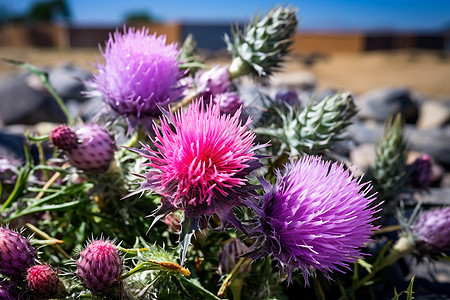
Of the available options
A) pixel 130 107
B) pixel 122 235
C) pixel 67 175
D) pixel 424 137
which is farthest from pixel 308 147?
pixel 424 137

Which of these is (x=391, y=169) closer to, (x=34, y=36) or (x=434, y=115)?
(x=434, y=115)

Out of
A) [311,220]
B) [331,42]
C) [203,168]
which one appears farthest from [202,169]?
[331,42]

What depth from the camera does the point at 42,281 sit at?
892 millimetres

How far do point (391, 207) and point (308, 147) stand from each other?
0.66 metres

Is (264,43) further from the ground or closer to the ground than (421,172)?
further from the ground

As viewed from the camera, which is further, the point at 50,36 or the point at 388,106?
the point at 50,36

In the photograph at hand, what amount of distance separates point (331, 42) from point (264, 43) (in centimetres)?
2307

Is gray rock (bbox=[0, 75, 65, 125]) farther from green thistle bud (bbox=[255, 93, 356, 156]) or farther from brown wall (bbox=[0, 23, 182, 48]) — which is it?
brown wall (bbox=[0, 23, 182, 48])

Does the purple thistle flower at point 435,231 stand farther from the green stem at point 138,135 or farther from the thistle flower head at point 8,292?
the thistle flower head at point 8,292

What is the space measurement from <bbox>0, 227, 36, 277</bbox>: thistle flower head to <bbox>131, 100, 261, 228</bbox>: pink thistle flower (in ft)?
1.12

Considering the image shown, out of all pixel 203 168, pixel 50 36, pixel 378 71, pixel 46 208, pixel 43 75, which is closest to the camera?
pixel 203 168

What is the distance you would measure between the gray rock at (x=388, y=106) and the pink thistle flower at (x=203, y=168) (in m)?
5.54

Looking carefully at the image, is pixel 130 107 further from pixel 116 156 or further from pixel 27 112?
pixel 27 112

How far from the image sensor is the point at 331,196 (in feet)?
2.69
